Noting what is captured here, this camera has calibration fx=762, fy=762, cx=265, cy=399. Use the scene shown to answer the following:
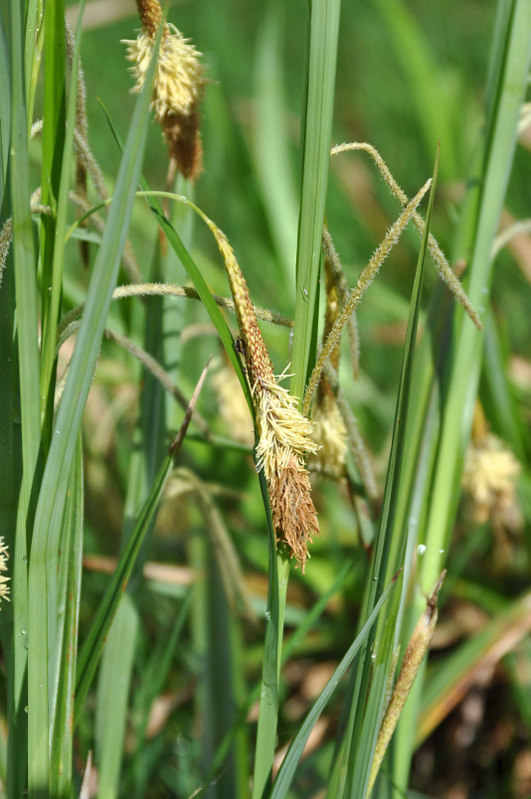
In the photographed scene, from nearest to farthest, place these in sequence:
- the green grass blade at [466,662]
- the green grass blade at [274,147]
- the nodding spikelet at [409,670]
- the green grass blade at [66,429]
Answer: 1. the green grass blade at [66,429]
2. the nodding spikelet at [409,670]
3. the green grass blade at [466,662]
4. the green grass blade at [274,147]

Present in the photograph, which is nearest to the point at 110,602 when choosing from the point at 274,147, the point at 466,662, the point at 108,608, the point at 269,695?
the point at 108,608

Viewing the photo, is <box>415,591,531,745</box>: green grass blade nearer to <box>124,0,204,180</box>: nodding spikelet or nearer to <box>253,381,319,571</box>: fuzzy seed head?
<box>253,381,319,571</box>: fuzzy seed head

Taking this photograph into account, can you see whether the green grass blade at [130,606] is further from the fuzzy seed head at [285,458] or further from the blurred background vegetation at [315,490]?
the fuzzy seed head at [285,458]

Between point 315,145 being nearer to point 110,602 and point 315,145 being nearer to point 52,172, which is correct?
point 52,172

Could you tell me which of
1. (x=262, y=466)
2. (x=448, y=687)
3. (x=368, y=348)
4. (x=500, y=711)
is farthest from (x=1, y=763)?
(x=368, y=348)

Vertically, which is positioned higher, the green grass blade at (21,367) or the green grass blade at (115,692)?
the green grass blade at (21,367)

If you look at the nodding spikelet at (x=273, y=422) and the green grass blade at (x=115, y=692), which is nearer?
the nodding spikelet at (x=273, y=422)

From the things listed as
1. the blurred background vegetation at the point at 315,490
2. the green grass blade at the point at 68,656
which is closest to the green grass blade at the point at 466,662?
the blurred background vegetation at the point at 315,490
